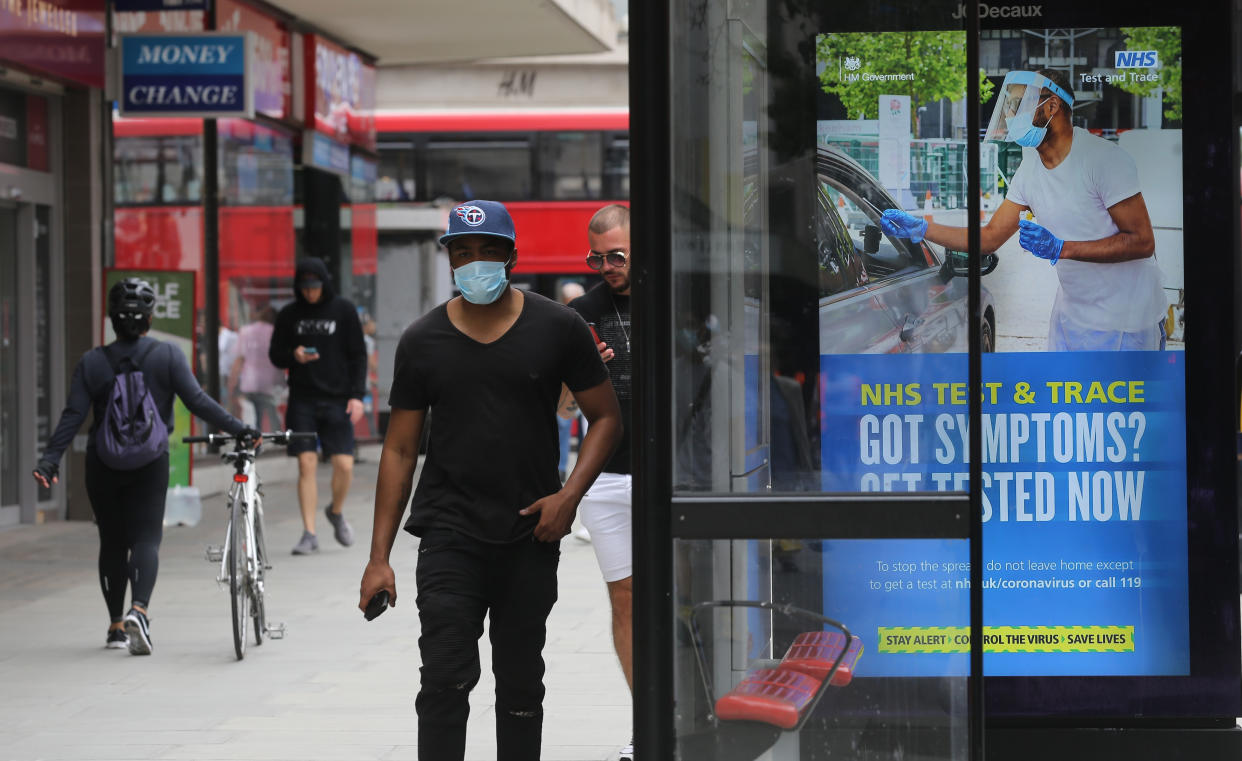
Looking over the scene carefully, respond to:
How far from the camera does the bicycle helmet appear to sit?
7980 mm

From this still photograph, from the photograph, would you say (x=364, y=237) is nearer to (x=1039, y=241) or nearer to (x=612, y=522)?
(x=612, y=522)

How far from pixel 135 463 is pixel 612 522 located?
118 inches

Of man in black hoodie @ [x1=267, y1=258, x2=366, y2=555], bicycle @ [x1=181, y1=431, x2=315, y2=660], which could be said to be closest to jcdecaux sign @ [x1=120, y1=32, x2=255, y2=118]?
man in black hoodie @ [x1=267, y1=258, x2=366, y2=555]

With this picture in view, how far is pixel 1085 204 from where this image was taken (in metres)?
4.96

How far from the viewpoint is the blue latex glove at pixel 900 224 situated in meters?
3.93

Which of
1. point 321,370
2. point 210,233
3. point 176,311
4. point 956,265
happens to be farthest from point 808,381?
point 210,233

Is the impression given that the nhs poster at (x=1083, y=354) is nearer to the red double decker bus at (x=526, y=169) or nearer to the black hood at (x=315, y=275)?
the black hood at (x=315, y=275)

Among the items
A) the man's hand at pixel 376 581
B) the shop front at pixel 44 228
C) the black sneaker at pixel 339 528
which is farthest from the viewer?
the shop front at pixel 44 228

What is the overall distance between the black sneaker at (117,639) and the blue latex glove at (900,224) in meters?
5.26

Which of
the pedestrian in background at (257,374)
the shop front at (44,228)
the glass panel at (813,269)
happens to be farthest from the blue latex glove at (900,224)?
the pedestrian in background at (257,374)

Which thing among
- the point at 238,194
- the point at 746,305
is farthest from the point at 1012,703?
the point at 238,194

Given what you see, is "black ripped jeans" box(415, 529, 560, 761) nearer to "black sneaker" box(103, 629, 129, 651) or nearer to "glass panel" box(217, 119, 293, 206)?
"black sneaker" box(103, 629, 129, 651)

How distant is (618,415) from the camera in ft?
15.8

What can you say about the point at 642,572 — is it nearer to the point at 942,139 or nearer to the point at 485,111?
the point at 942,139
